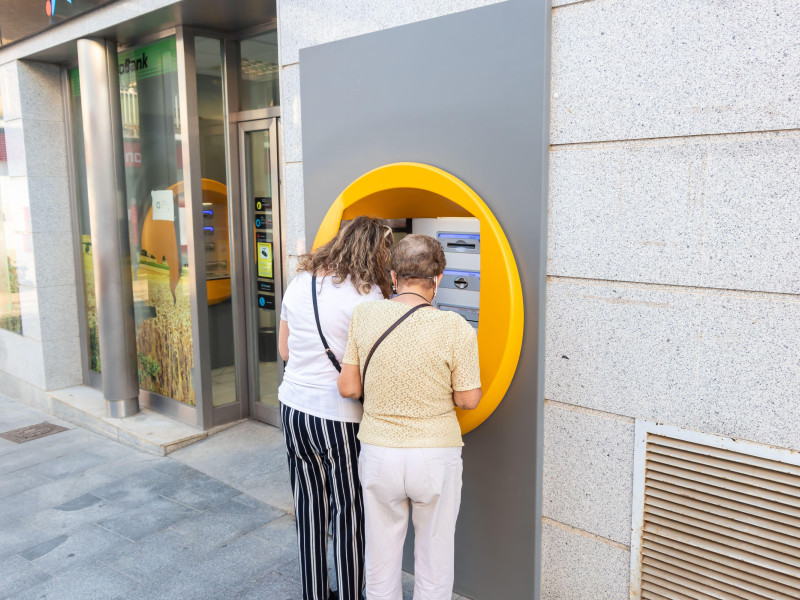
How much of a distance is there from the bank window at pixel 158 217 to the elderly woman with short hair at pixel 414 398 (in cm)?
319

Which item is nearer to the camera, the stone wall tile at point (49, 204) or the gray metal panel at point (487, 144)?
the gray metal panel at point (487, 144)

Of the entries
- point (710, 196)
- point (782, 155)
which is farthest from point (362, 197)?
point (782, 155)

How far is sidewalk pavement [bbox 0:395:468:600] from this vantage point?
334 cm

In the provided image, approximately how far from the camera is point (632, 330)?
2.50 metres

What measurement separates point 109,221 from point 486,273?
12.5ft

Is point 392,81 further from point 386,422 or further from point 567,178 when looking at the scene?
point 386,422

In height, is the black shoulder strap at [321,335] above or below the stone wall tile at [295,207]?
below

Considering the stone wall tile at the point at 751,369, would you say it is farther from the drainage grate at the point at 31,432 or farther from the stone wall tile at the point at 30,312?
the stone wall tile at the point at 30,312

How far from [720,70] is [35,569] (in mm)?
3919

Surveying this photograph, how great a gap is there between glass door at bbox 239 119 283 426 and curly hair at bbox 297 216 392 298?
8.37 ft

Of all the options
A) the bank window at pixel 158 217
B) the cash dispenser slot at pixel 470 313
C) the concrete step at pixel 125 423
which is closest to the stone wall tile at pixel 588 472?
the cash dispenser slot at pixel 470 313

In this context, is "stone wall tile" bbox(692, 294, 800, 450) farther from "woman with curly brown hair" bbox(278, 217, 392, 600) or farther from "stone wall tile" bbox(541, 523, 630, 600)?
"woman with curly brown hair" bbox(278, 217, 392, 600)

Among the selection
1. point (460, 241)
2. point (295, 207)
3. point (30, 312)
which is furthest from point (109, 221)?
point (460, 241)

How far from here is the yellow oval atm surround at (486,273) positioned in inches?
105
